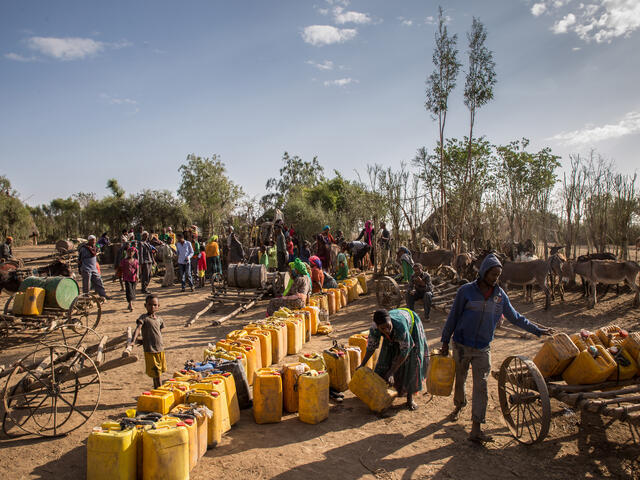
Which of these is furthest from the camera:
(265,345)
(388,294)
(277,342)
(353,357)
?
(388,294)

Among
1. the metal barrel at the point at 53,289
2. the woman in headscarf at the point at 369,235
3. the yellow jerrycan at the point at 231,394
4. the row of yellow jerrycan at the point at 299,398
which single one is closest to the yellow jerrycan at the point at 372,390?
Answer: the row of yellow jerrycan at the point at 299,398

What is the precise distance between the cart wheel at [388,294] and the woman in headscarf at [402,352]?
16.1 ft

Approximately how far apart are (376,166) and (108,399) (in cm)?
1246

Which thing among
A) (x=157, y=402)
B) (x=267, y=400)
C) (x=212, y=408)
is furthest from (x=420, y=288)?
(x=157, y=402)

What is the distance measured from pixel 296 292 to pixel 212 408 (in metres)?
5.08

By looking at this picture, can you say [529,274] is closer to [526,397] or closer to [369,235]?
[526,397]

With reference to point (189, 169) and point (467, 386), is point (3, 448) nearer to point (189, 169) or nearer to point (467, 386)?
point (467, 386)

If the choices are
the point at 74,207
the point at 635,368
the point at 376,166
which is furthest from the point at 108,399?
the point at 74,207

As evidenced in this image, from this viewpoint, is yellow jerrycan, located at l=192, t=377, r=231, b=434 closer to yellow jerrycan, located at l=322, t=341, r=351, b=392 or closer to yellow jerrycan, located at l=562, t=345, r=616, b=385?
yellow jerrycan, located at l=322, t=341, r=351, b=392

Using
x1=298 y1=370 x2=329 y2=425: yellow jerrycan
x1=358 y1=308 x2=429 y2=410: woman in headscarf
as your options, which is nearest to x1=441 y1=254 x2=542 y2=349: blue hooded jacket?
x1=358 y1=308 x2=429 y2=410: woman in headscarf

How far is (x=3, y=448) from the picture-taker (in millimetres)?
4449

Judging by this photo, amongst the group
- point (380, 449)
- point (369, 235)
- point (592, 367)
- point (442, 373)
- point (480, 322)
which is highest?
point (369, 235)

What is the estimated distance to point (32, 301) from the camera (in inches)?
320

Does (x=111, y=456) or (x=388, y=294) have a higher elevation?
(x=388, y=294)
